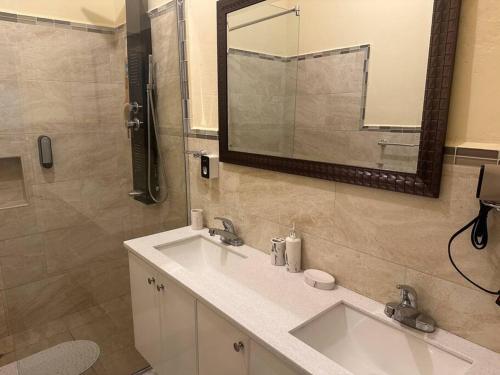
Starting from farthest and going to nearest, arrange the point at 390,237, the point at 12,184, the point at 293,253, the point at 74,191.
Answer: the point at 74,191 < the point at 12,184 < the point at 293,253 < the point at 390,237

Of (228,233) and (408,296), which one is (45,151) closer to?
(228,233)

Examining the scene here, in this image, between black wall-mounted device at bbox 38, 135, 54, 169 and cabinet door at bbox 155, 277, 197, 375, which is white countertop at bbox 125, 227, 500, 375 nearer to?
cabinet door at bbox 155, 277, 197, 375

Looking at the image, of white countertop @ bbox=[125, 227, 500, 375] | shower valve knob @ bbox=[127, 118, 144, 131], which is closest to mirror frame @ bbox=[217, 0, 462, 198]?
white countertop @ bbox=[125, 227, 500, 375]

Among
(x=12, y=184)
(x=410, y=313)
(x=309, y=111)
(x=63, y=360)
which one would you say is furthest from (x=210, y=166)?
(x=63, y=360)

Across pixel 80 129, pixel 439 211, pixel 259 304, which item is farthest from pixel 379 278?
pixel 80 129

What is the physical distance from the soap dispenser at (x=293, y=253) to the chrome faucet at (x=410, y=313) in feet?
1.39

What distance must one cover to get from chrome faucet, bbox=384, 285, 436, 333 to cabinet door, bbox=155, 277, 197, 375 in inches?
28.6

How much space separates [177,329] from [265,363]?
0.57 metres

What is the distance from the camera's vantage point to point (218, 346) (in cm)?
121

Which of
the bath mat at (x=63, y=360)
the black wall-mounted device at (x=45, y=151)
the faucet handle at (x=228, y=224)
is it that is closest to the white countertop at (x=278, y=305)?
the faucet handle at (x=228, y=224)

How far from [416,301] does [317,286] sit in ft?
1.15

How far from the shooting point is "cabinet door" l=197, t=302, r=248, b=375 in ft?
3.65

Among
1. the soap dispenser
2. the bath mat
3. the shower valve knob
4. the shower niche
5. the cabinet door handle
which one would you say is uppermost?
the shower valve knob

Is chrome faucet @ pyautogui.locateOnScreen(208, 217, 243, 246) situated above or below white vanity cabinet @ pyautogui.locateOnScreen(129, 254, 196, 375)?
above
